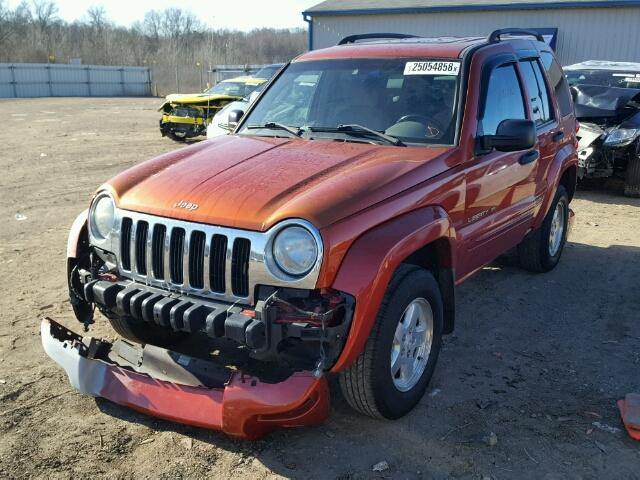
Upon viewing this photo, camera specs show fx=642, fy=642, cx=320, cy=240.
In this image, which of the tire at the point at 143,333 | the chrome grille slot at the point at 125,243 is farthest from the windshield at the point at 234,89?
the chrome grille slot at the point at 125,243

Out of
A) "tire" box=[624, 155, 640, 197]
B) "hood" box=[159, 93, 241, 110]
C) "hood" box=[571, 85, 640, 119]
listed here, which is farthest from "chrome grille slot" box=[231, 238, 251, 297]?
"hood" box=[159, 93, 241, 110]

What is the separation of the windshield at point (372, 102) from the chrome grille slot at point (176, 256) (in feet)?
4.43

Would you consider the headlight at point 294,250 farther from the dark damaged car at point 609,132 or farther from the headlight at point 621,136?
the headlight at point 621,136

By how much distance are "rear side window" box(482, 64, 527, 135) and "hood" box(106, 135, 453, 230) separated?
639 mm

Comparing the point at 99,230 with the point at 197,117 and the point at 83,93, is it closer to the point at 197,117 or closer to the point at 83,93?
the point at 197,117

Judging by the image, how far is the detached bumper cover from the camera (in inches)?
115

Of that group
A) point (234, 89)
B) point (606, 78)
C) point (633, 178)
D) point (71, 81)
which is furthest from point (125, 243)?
point (71, 81)

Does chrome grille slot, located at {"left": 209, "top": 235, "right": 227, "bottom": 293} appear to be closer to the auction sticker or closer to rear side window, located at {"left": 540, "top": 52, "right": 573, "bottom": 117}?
the auction sticker

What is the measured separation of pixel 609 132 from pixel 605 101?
67 cm

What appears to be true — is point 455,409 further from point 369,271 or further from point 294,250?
point 294,250

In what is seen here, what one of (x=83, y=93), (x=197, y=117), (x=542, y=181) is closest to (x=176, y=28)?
(x=83, y=93)

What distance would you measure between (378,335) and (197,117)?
1337 cm

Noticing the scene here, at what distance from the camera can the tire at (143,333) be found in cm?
388

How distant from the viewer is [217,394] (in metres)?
3.06
